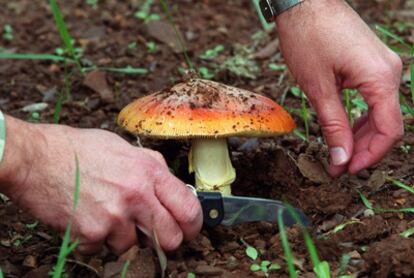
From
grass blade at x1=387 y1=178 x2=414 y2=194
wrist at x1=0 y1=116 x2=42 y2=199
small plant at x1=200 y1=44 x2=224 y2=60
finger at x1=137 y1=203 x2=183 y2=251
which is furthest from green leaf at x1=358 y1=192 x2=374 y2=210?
small plant at x1=200 y1=44 x2=224 y2=60

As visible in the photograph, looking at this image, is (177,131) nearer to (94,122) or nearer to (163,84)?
(94,122)

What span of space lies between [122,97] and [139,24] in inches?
59.2

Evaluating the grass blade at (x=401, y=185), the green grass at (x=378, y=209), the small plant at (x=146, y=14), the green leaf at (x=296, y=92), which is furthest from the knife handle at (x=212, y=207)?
the small plant at (x=146, y=14)

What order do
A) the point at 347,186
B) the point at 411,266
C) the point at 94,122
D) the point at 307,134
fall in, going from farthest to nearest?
1. the point at 94,122
2. the point at 307,134
3. the point at 347,186
4. the point at 411,266

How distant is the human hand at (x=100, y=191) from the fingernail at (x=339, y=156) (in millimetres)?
699

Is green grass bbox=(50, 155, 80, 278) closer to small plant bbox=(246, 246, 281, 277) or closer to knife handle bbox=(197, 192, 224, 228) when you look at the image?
knife handle bbox=(197, 192, 224, 228)

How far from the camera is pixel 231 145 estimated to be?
4.00 m

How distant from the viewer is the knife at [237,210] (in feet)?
9.32

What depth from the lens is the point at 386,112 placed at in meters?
2.88

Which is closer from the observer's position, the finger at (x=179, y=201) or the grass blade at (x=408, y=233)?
the finger at (x=179, y=201)

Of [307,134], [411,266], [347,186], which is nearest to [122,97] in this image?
[307,134]

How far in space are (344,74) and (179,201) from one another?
3.05 ft

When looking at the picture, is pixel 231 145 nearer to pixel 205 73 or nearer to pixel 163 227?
pixel 205 73

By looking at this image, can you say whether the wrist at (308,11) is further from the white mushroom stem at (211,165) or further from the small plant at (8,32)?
the small plant at (8,32)
